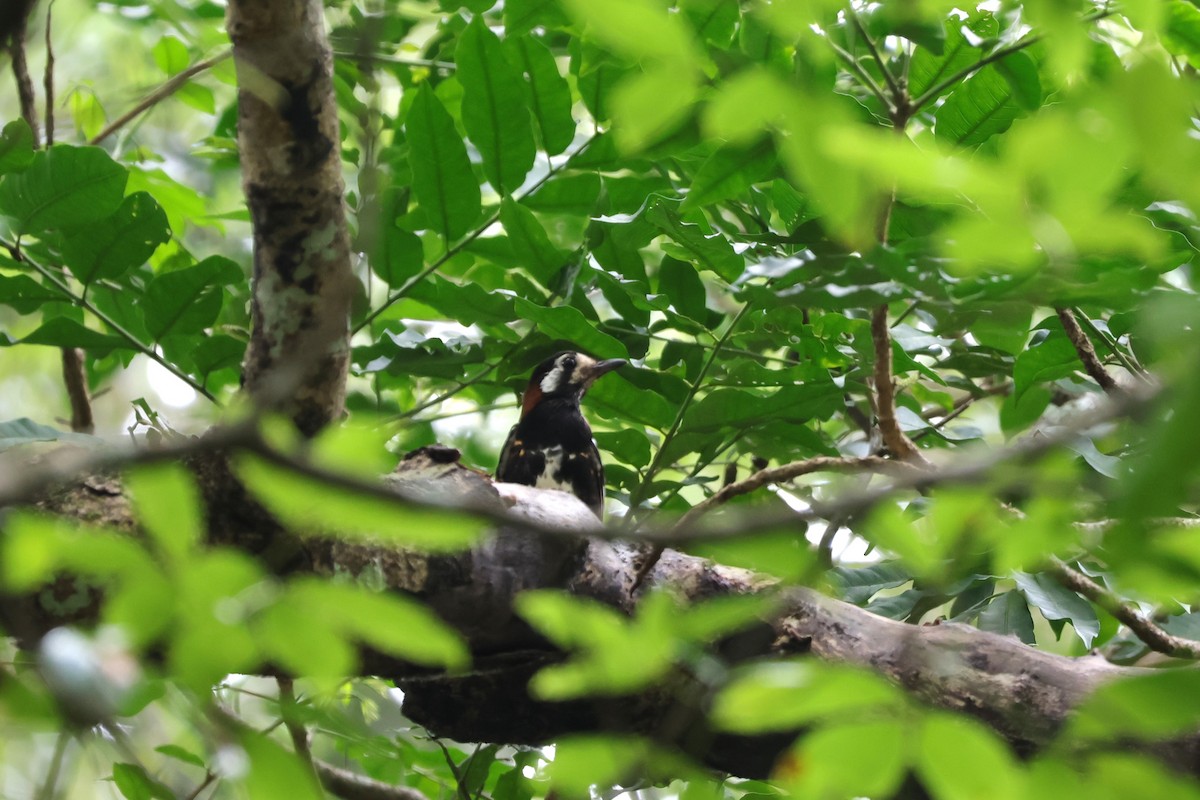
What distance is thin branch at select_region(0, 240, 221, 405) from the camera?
10.6 feet

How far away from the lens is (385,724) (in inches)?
154

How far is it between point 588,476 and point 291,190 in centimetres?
258

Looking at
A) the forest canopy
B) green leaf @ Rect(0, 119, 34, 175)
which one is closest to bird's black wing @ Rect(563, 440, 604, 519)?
the forest canopy

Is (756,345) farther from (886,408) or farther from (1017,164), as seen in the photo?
(1017,164)

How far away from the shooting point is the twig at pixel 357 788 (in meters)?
3.25

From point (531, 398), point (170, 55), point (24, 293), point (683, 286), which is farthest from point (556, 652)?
point (170, 55)

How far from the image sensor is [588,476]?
14.6 feet

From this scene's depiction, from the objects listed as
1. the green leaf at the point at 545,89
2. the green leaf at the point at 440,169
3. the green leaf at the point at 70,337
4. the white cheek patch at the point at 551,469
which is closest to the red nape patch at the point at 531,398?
the white cheek patch at the point at 551,469

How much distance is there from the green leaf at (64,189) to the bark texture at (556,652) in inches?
40.3

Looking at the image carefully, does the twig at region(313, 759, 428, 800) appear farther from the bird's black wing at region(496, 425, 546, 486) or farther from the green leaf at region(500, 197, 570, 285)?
the bird's black wing at region(496, 425, 546, 486)

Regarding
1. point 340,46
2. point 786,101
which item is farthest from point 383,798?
point 786,101

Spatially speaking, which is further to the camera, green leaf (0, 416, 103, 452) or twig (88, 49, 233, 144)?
twig (88, 49, 233, 144)

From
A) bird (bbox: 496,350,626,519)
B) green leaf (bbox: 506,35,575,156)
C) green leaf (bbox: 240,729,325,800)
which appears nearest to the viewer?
green leaf (bbox: 240,729,325,800)

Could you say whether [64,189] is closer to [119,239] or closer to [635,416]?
[119,239]
